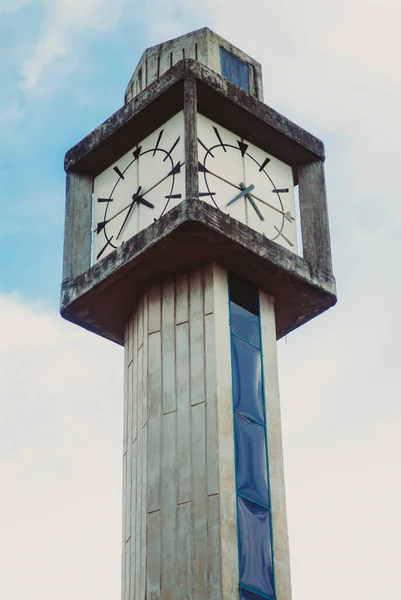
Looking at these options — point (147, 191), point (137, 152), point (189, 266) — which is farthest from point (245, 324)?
point (137, 152)

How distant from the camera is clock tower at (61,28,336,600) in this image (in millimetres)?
15359

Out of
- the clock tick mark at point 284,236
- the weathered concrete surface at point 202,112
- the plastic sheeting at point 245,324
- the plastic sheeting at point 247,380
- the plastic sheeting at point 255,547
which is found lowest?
the plastic sheeting at point 255,547

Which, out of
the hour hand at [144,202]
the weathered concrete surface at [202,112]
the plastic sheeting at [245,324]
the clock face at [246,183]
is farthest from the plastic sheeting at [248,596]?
the weathered concrete surface at [202,112]

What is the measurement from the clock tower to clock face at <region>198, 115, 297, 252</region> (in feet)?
0.08

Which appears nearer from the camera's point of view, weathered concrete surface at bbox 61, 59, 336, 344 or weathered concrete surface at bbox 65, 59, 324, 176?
weathered concrete surface at bbox 61, 59, 336, 344

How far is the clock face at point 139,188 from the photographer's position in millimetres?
17594

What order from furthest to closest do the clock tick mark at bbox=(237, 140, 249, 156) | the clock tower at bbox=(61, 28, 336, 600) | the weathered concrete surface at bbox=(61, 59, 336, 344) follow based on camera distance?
the clock tick mark at bbox=(237, 140, 249, 156)
the weathered concrete surface at bbox=(61, 59, 336, 344)
the clock tower at bbox=(61, 28, 336, 600)

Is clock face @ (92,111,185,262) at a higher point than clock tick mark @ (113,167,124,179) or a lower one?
lower

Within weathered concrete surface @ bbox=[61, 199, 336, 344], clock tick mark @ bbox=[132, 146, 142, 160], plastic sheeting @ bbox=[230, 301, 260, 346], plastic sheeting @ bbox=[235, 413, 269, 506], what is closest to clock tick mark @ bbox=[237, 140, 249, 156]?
clock tick mark @ bbox=[132, 146, 142, 160]

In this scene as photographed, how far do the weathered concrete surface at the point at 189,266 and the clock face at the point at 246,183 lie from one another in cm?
69

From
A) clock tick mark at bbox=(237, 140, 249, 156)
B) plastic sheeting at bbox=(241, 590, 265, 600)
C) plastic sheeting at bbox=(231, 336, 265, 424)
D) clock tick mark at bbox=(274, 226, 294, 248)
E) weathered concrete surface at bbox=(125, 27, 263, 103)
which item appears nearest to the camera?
plastic sheeting at bbox=(241, 590, 265, 600)

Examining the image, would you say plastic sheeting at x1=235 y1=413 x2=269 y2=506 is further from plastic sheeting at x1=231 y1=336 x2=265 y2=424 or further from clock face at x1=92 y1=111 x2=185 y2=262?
clock face at x1=92 y1=111 x2=185 y2=262

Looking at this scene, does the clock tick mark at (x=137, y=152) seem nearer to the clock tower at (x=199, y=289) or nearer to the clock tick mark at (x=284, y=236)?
the clock tower at (x=199, y=289)

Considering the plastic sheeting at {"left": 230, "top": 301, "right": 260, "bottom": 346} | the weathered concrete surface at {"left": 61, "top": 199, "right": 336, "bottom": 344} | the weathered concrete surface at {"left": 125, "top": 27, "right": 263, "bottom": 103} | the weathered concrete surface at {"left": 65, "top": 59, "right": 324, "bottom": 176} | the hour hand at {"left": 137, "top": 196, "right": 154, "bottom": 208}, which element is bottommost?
the plastic sheeting at {"left": 230, "top": 301, "right": 260, "bottom": 346}
